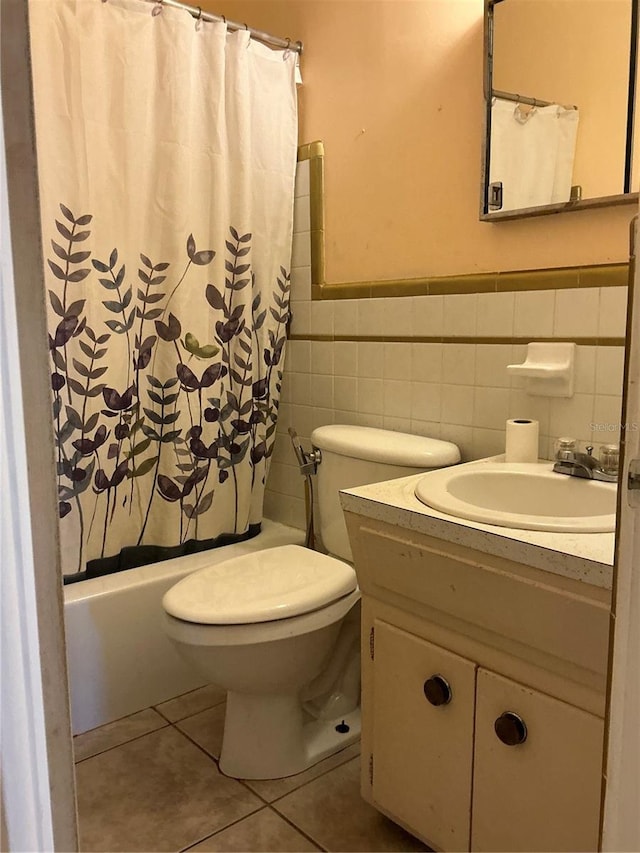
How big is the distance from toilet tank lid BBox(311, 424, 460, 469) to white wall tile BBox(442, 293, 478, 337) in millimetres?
266

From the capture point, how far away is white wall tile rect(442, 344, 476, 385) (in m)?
1.66

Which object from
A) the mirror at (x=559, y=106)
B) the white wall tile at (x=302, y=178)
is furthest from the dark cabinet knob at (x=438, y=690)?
the white wall tile at (x=302, y=178)

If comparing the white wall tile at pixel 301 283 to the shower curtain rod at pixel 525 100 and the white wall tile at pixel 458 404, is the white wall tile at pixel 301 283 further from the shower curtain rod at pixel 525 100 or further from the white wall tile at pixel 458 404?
the shower curtain rod at pixel 525 100

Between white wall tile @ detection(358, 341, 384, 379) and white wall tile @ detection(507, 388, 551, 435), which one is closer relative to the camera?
white wall tile @ detection(507, 388, 551, 435)

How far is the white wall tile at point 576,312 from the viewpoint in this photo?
55.4 inches

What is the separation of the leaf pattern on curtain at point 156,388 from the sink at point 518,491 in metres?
0.79

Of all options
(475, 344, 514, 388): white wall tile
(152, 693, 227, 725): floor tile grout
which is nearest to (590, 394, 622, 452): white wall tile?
(475, 344, 514, 388): white wall tile

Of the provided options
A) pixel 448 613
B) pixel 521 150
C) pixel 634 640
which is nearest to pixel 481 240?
pixel 521 150

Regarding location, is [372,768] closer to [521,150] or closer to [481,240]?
[481,240]

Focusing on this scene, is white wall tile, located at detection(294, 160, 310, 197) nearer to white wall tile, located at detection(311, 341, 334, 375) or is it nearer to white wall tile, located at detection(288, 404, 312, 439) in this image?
white wall tile, located at detection(311, 341, 334, 375)

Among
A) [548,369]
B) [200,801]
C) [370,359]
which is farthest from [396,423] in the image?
[200,801]

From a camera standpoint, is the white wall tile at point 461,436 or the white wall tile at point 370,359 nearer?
the white wall tile at point 461,436

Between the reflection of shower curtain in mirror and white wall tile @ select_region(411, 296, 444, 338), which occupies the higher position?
the reflection of shower curtain in mirror

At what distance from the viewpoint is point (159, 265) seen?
6.06ft
